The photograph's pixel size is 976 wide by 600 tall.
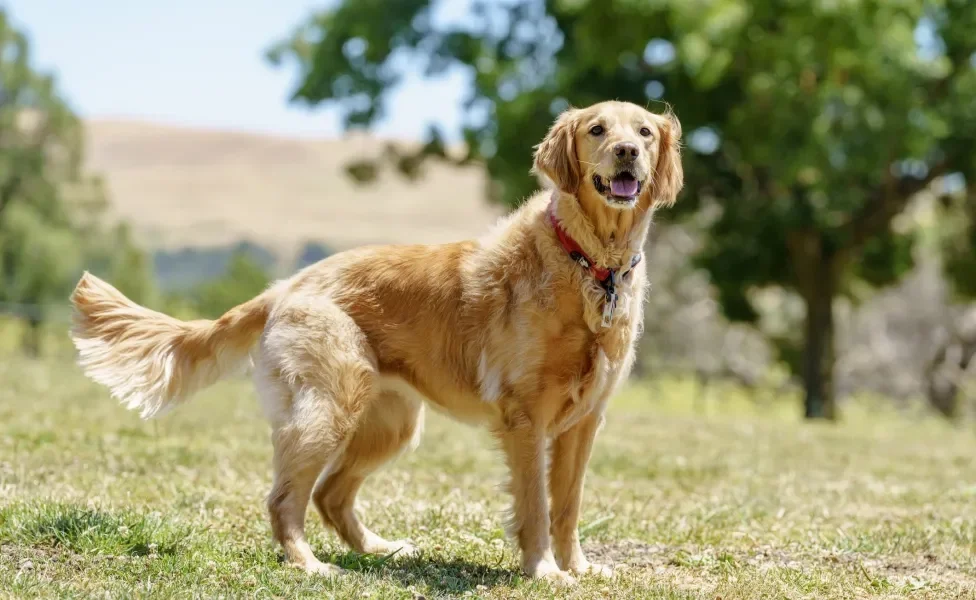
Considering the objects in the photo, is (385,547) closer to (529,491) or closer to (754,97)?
(529,491)

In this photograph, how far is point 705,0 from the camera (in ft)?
60.8

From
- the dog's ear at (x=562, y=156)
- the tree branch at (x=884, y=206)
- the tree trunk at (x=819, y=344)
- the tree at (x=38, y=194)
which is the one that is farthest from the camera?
the tree at (x=38, y=194)

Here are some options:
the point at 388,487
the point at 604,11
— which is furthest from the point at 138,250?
the point at 388,487

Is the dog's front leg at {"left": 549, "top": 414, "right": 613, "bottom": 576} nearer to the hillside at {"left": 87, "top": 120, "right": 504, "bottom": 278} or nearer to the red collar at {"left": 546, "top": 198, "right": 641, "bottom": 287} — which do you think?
the red collar at {"left": 546, "top": 198, "right": 641, "bottom": 287}

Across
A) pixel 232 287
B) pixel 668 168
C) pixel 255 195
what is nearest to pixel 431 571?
pixel 668 168

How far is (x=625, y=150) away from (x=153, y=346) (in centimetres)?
257

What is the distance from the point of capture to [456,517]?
674 cm

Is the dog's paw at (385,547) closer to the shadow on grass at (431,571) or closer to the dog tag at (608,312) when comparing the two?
the shadow on grass at (431,571)

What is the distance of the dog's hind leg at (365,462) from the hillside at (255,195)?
73652 millimetres

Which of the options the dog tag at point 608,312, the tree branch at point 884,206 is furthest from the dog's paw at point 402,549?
the tree branch at point 884,206

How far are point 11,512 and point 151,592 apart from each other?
4.63 feet

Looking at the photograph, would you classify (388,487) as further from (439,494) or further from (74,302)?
(74,302)

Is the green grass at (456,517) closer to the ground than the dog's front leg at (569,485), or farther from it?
closer to the ground

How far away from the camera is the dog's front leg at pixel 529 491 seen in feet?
17.5
